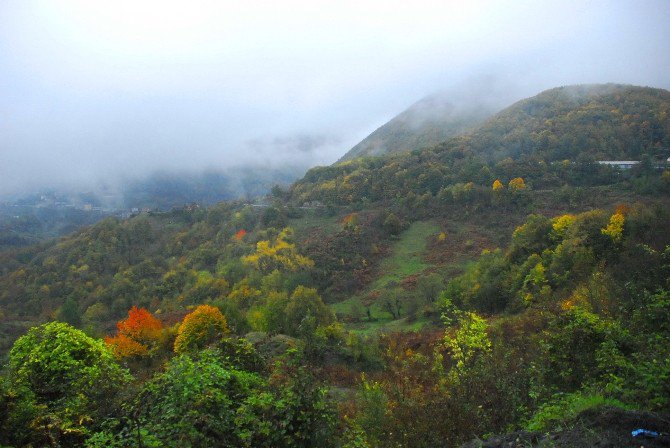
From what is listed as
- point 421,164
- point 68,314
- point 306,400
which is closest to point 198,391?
point 306,400

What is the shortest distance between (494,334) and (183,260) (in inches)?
3334

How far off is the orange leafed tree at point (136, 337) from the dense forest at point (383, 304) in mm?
212

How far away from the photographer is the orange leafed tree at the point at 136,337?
Result: 108 ft

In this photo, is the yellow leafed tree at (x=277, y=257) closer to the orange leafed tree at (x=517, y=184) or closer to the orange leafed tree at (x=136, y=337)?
the orange leafed tree at (x=136, y=337)

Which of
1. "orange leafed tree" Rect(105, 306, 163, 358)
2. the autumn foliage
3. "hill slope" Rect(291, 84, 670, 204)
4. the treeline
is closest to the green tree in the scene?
the treeline

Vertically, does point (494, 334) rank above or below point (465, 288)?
above

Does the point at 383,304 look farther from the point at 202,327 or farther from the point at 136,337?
the point at 136,337

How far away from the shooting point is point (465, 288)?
42531 mm

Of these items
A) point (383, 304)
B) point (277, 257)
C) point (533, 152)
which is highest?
→ point (533, 152)

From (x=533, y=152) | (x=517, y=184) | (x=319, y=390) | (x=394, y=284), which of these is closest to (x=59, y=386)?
(x=319, y=390)

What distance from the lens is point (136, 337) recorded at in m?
36.1

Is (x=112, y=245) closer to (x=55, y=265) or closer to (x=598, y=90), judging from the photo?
(x=55, y=265)

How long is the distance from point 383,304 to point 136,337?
3019 cm

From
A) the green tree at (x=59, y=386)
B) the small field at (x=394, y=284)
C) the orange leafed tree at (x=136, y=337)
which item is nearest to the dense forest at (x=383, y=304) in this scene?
the green tree at (x=59, y=386)
